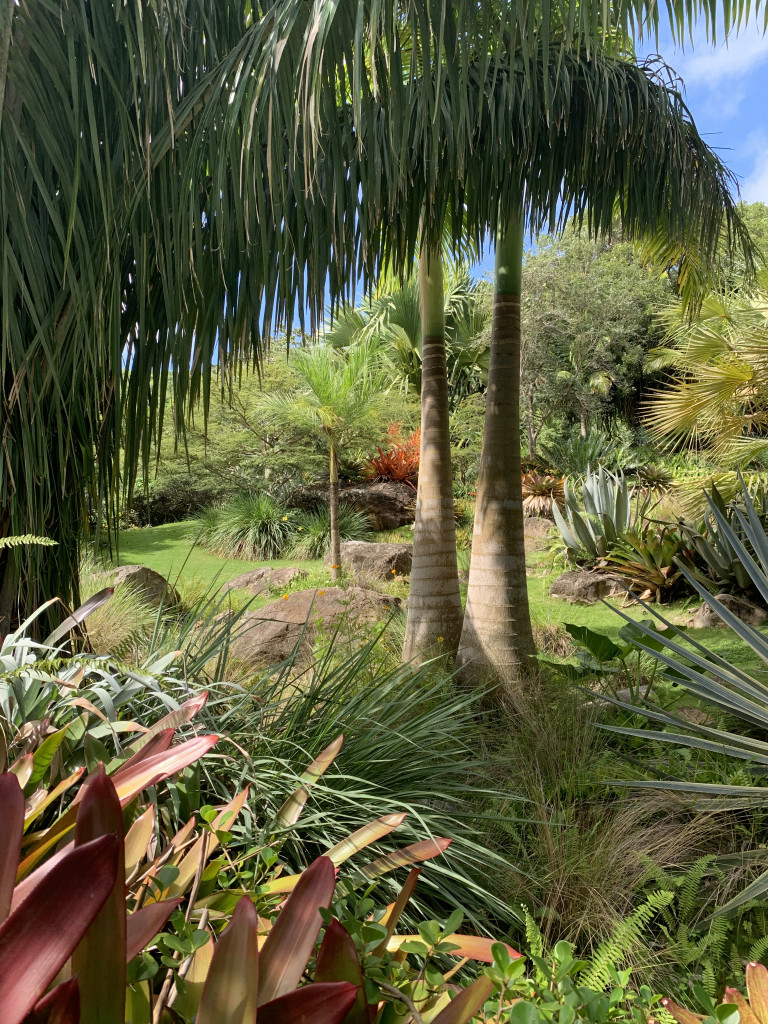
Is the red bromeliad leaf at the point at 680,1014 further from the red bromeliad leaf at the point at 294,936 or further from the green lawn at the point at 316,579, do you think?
the green lawn at the point at 316,579

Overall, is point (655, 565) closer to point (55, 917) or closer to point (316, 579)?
point (316, 579)

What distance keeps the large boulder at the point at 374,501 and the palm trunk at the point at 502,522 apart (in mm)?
8494

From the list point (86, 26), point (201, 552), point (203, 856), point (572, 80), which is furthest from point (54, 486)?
point (201, 552)

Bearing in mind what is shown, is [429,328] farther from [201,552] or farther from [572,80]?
[201,552]

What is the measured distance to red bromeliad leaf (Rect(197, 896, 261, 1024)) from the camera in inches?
27.2

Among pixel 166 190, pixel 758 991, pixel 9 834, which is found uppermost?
pixel 166 190

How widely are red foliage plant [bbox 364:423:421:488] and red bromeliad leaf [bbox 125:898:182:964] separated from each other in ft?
41.4

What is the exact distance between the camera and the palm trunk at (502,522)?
4164 mm

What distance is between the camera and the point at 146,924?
82 centimetres

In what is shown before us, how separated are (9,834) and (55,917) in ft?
0.93

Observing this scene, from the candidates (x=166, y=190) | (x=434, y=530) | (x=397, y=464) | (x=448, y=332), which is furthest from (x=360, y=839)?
(x=448, y=332)

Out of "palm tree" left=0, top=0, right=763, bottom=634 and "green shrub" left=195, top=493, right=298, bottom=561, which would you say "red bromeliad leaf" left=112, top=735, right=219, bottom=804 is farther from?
"green shrub" left=195, top=493, right=298, bottom=561

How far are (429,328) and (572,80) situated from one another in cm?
170

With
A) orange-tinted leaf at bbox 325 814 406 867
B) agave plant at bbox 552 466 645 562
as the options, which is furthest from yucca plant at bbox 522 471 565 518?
orange-tinted leaf at bbox 325 814 406 867
